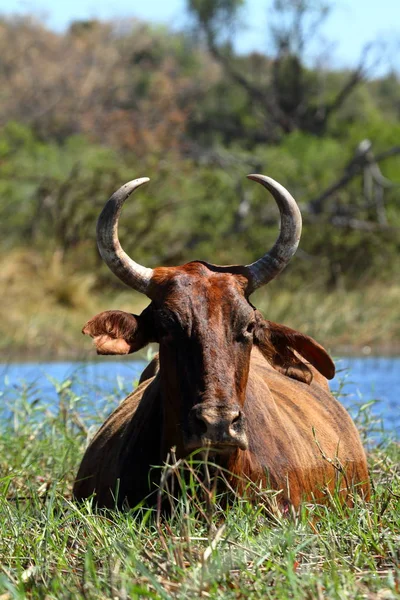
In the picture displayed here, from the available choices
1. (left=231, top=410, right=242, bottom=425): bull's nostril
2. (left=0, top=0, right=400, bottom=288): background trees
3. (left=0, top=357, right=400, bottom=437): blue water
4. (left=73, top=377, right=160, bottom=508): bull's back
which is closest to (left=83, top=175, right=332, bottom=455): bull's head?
(left=231, top=410, right=242, bottom=425): bull's nostril

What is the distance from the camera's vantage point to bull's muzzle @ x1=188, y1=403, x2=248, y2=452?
4.38m

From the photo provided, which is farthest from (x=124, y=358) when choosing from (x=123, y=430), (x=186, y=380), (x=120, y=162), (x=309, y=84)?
(x=309, y=84)

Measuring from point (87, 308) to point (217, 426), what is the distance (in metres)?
14.4

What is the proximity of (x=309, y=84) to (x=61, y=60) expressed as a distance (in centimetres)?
A: 1811

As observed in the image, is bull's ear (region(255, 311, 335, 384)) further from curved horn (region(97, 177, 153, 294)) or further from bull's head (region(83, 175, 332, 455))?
curved horn (region(97, 177, 153, 294))

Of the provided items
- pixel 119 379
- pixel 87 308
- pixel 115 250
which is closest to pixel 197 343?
pixel 115 250

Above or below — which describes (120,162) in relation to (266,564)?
above

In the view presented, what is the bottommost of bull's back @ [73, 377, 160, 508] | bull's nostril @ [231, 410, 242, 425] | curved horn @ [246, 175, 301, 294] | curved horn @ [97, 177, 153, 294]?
bull's back @ [73, 377, 160, 508]

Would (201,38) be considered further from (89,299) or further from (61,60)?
(89,299)

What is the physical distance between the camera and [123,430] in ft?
19.1

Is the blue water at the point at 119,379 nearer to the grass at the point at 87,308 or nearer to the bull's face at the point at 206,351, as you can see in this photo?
the grass at the point at 87,308

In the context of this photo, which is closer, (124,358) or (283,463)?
(283,463)

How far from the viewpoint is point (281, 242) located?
5270 mm

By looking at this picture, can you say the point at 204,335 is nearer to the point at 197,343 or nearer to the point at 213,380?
the point at 197,343
